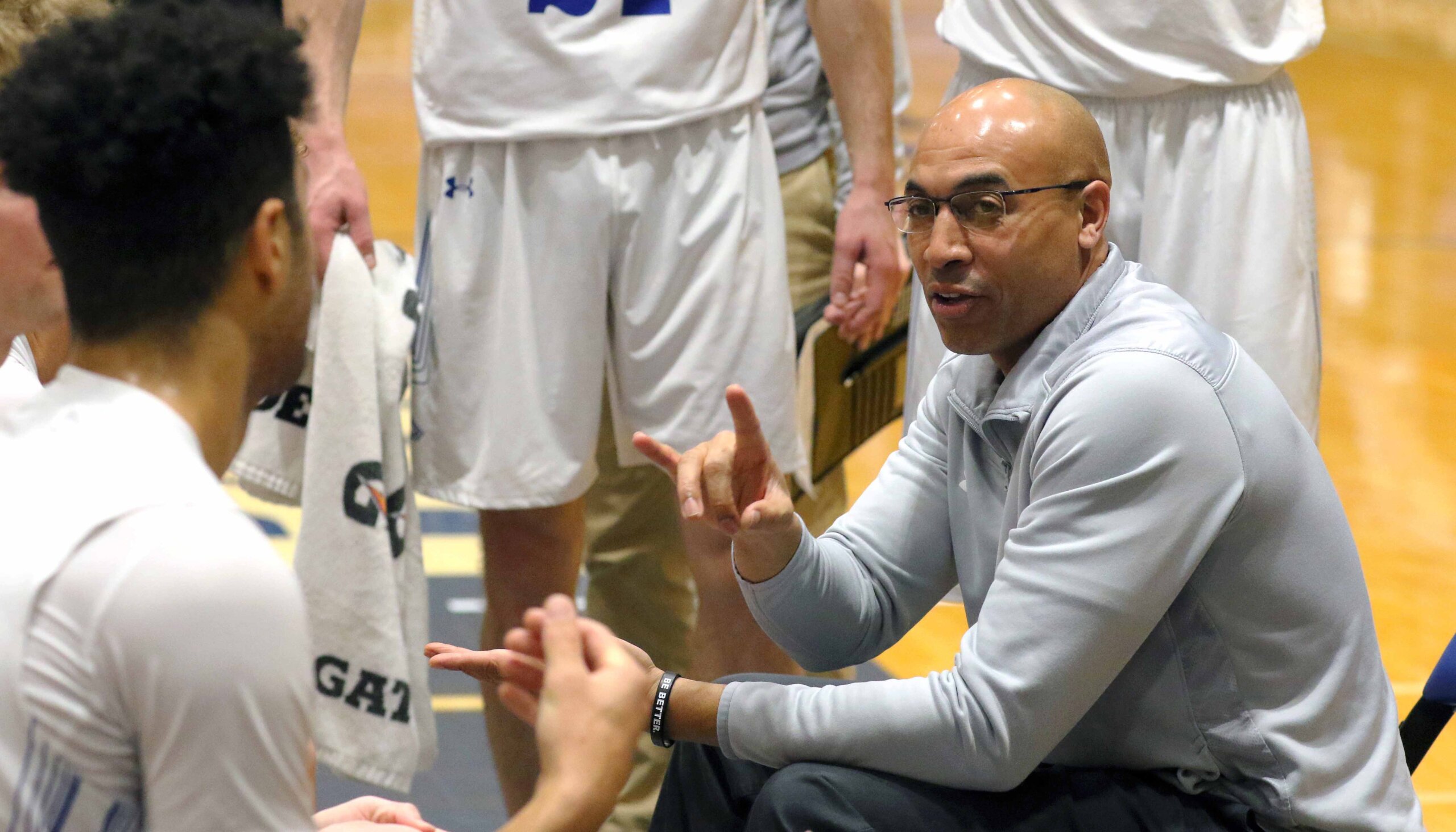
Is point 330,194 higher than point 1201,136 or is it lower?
lower

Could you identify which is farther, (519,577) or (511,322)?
(519,577)

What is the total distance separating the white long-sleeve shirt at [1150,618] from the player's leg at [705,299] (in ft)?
2.73

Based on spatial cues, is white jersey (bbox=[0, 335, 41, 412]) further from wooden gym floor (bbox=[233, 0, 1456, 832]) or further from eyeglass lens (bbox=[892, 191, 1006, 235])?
wooden gym floor (bbox=[233, 0, 1456, 832])

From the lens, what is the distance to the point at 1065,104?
1975 mm

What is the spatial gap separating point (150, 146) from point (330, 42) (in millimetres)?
1610

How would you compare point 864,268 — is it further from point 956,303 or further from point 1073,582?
point 1073,582

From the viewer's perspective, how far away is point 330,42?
2752 mm

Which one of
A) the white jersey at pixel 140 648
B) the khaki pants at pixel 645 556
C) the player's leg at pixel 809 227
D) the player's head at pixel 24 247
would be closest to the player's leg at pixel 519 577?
the khaki pants at pixel 645 556

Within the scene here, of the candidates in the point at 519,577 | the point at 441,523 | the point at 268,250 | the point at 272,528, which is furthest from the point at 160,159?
the point at 441,523

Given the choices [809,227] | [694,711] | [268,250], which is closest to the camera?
[268,250]

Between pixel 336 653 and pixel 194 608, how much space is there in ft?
5.30

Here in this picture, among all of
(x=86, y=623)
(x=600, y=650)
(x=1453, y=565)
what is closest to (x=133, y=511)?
(x=86, y=623)

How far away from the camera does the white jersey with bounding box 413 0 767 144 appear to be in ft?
8.63

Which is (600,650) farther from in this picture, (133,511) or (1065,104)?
(1065,104)
